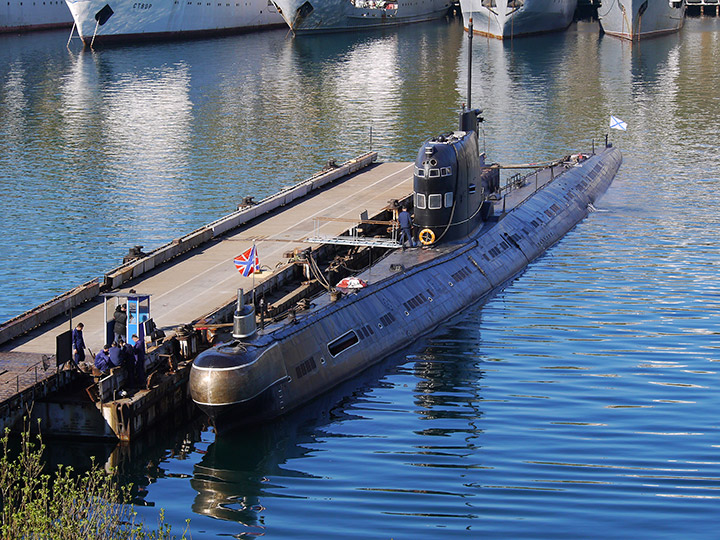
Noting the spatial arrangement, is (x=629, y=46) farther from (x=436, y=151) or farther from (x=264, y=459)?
(x=264, y=459)

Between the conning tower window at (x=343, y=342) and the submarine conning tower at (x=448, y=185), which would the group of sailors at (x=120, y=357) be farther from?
the submarine conning tower at (x=448, y=185)

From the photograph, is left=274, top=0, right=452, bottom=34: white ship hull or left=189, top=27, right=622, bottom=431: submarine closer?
left=189, top=27, right=622, bottom=431: submarine

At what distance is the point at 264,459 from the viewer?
29938 millimetres

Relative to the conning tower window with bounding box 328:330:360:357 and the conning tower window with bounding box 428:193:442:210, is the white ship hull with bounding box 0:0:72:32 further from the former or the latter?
the conning tower window with bounding box 328:330:360:357

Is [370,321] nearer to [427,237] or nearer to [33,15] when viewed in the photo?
[427,237]

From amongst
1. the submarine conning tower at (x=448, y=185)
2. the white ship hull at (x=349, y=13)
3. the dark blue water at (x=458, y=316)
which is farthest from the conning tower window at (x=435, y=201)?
the white ship hull at (x=349, y=13)

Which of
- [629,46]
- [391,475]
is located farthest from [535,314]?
[629,46]

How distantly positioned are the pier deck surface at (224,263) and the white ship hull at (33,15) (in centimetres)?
10563

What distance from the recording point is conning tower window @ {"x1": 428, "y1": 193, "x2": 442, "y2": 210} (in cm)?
4234

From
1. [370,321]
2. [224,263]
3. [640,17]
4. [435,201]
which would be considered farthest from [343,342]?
[640,17]

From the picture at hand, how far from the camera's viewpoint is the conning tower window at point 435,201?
42.3 meters

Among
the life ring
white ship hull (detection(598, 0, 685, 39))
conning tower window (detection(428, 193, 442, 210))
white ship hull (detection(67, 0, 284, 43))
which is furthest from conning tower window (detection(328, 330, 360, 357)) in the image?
white ship hull (detection(598, 0, 685, 39))

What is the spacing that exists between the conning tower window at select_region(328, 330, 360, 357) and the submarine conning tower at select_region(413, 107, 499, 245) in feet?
27.5

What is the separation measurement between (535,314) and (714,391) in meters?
10.2
